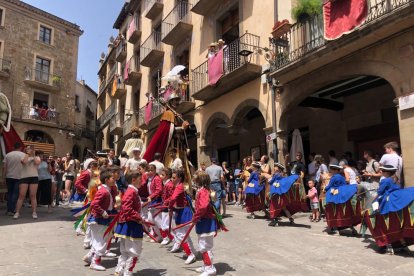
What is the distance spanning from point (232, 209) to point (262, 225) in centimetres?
356

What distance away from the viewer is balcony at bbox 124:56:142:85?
23.7 meters

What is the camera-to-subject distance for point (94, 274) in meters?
4.85

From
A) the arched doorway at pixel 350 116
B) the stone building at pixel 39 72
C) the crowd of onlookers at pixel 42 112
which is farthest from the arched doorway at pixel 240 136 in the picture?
the crowd of onlookers at pixel 42 112

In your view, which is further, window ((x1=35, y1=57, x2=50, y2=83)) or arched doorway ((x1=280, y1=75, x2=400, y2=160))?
window ((x1=35, y1=57, x2=50, y2=83))

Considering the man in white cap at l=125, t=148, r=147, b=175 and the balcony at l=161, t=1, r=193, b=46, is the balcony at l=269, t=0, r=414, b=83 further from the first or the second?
the balcony at l=161, t=1, r=193, b=46

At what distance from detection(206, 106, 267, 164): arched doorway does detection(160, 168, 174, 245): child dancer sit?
7.34 metres

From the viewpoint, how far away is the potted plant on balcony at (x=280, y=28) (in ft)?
37.5

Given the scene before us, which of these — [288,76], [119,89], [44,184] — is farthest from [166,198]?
[119,89]

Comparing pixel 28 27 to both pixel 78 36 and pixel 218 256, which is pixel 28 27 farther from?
pixel 218 256

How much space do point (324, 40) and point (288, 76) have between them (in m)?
1.61

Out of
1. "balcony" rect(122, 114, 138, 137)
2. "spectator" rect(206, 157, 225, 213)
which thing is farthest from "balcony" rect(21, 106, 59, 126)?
"spectator" rect(206, 157, 225, 213)

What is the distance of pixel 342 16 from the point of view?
30.8 feet

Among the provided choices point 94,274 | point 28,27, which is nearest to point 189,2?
point 94,274

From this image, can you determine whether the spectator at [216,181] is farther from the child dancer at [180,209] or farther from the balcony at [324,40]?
the child dancer at [180,209]
